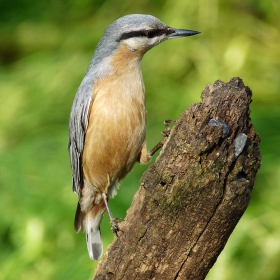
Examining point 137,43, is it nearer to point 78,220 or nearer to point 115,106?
point 115,106

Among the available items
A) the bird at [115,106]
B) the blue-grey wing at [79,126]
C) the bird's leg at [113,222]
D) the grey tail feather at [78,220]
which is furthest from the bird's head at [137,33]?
the grey tail feather at [78,220]

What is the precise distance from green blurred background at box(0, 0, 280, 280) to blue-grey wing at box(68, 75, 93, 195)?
47 cm

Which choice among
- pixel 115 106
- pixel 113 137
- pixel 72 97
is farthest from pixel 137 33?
pixel 72 97

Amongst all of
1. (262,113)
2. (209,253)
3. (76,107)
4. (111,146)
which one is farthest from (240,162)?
(262,113)

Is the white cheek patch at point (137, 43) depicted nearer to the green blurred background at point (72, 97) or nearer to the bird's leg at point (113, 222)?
the bird's leg at point (113, 222)

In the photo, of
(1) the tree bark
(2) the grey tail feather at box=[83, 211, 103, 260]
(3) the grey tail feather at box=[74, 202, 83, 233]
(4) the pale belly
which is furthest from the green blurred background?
(1) the tree bark

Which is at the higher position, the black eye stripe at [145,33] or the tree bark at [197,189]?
the black eye stripe at [145,33]

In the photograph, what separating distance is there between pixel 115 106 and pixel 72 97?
1.85 metres

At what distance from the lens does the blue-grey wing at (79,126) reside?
387cm

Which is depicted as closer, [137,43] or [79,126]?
[137,43]

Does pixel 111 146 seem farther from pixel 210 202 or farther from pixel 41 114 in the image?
pixel 41 114

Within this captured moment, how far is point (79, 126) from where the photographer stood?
398 cm

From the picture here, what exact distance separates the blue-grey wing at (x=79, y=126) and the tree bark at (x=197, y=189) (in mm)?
1101

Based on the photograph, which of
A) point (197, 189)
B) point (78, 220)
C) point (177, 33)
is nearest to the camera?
point (197, 189)
